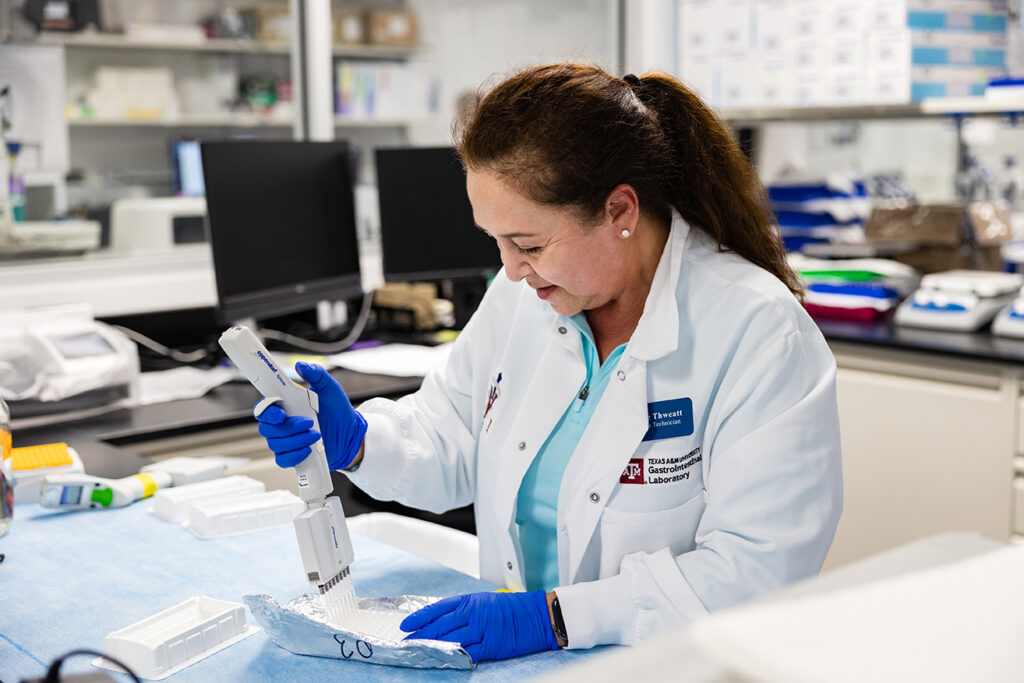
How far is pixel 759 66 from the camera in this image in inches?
138

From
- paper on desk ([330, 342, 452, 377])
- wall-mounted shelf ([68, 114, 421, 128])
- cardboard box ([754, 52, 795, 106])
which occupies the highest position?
cardboard box ([754, 52, 795, 106])

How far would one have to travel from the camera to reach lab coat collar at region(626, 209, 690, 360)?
1380mm

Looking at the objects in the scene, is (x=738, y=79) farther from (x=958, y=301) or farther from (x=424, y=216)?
(x=424, y=216)

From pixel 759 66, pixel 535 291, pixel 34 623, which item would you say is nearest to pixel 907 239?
pixel 759 66

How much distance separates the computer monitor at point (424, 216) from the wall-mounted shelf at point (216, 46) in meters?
0.86

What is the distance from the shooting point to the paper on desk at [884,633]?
0.34 m

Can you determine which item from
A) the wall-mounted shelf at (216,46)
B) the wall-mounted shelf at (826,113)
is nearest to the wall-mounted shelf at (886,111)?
the wall-mounted shelf at (826,113)

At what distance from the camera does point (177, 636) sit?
45.7 inches

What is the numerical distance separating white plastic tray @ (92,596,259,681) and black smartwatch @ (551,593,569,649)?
37 centimetres

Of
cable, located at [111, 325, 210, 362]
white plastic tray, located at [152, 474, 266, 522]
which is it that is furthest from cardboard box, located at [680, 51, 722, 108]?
white plastic tray, located at [152, 474, 266, 522]

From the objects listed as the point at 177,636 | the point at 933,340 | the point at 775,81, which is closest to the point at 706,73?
the point at 775,81

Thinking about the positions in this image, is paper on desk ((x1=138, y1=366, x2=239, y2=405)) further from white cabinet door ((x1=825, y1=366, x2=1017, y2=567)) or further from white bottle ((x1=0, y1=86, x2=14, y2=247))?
white cabinet door ((x1=825, y1=366, x2=1017, y2=567))

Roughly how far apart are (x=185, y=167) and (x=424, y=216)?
102 centimetres

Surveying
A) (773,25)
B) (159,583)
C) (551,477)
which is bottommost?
(159,583)
